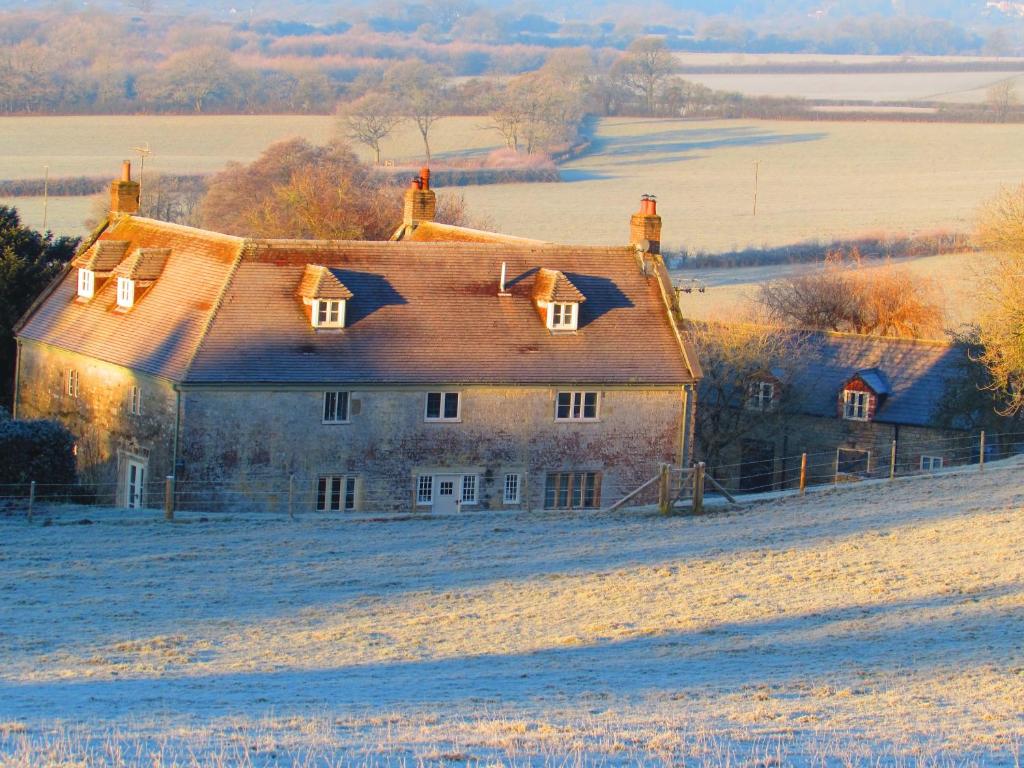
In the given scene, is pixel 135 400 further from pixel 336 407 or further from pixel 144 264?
pixel 336 407

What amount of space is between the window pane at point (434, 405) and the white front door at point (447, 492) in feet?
5.15

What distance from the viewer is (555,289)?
41.3m

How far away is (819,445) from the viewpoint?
174ft

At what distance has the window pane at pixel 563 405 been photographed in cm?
4056

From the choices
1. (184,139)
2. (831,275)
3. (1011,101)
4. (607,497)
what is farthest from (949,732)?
(1011,101)

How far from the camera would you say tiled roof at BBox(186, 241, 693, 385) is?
3897 cm

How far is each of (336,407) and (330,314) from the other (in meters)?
2.51

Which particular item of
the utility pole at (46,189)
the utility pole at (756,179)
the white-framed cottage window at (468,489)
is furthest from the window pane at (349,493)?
the utility pole at (756,179)

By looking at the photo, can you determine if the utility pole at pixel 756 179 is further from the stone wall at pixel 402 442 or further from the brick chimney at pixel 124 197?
the stone wall at pixel 402 442

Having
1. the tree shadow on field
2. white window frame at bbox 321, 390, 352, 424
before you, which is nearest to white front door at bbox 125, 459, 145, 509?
white window frame at bbox 321, 390, 352, 424

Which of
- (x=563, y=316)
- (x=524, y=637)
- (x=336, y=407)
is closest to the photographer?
(x=524, y=637)

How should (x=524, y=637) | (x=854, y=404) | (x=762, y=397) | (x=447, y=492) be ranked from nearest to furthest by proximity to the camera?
(x=524, y=637), (x=447, y=492), (x=762, y=397), (x=854, y=404)

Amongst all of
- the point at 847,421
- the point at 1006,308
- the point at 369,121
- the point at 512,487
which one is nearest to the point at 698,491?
the point at 512,487

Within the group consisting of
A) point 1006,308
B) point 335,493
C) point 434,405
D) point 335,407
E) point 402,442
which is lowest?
point 335,493
